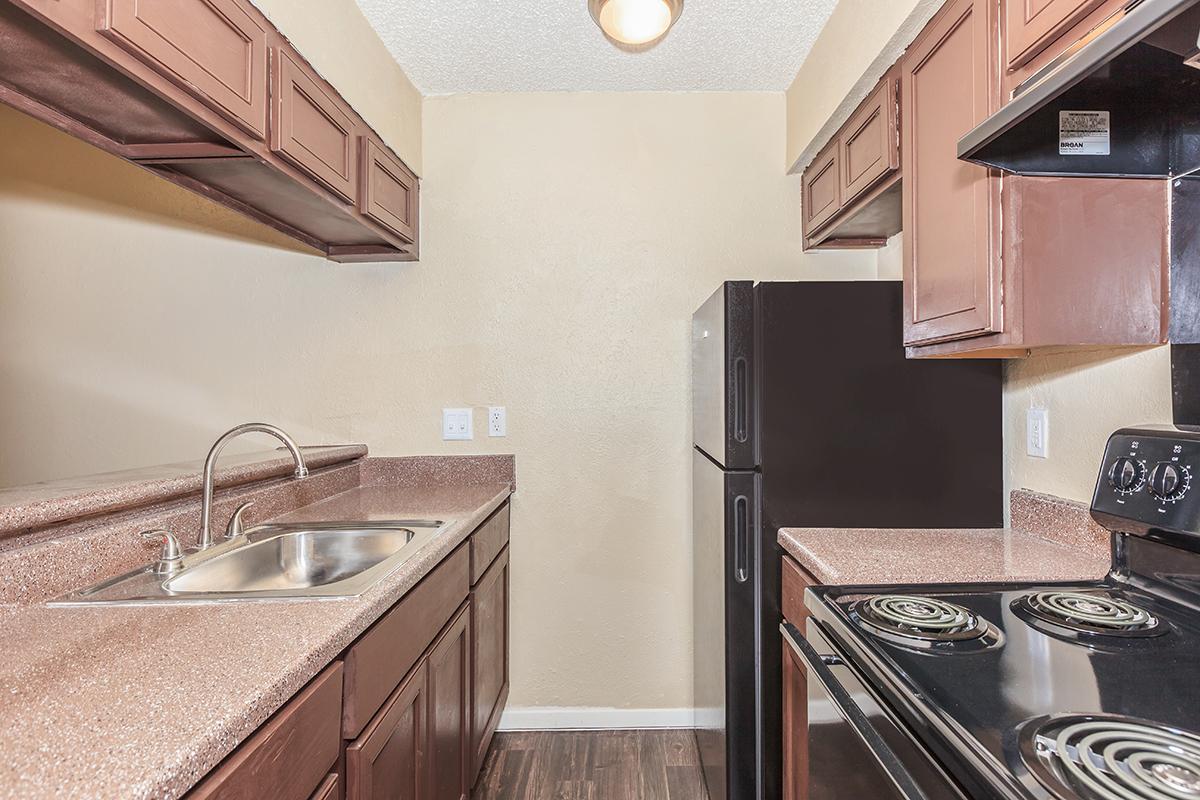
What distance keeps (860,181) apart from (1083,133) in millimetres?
772

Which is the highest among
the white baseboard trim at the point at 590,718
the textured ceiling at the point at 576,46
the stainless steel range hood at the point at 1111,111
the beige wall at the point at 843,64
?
the textured ceiling at the point at 576,46

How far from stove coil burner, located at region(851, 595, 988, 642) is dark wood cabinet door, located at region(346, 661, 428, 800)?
33.5 inches

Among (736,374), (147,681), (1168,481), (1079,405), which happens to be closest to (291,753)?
(147,681)

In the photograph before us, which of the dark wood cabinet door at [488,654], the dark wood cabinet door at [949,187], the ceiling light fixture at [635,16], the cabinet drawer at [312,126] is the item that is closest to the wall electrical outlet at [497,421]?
the dark wood cabinet door at [488,654]

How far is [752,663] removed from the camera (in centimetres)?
176

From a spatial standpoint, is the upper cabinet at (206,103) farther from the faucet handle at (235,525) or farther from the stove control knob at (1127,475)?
the stove control knob at (1127,475)

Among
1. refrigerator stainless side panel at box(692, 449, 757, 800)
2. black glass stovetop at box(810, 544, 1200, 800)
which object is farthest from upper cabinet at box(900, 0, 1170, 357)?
refrigerator stainless side panel at box(692, 449, 757, 800)

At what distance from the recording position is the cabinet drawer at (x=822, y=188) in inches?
81.5

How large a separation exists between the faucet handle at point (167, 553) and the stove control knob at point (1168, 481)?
1822 millimetres

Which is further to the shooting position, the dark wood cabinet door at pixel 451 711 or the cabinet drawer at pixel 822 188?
the cabinet drawer at pixel 822 188

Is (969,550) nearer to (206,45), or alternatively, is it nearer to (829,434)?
(829,434)

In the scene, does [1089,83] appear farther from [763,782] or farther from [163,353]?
[163,353]

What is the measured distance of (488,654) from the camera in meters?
2.10

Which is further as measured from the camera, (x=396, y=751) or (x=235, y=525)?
(x=235, y=525)
